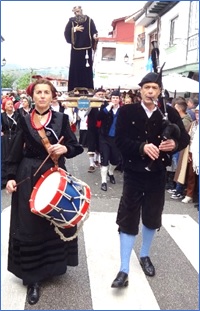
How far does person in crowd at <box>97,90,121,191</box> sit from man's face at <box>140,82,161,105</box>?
12.2 feet

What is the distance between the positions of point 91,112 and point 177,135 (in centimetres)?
467

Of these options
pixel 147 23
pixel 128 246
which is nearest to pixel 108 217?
pixel 128 246

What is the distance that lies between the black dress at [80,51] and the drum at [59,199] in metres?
4.82

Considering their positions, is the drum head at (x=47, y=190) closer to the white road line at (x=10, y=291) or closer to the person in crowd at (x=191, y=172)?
the white road line at (x=10, y=291)

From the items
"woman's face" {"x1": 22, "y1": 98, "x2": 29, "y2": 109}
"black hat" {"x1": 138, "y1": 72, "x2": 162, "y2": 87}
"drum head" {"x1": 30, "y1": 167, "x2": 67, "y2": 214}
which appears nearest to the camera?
"drum head" {"x1": 30, "y1": 167, "x2": 67, "y2": 214}

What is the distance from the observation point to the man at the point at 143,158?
3314 millimetres

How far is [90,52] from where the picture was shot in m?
7.49

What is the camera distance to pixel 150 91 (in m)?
3.28

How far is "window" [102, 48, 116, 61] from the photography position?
35.7 metres

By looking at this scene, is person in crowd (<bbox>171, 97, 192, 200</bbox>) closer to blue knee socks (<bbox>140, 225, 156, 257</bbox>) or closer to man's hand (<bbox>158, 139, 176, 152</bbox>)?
blue knee socks (<bbox>140, 225, 156, 257</bbox>)

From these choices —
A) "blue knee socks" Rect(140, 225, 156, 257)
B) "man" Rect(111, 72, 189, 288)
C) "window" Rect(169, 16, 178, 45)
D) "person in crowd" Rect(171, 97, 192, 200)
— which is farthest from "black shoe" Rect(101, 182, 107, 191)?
"window" Rect(169, 16, 178, 45)

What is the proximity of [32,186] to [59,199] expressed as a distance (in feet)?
1.31

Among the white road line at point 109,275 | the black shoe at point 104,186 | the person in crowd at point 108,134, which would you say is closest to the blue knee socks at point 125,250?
the white road line at point 109,275

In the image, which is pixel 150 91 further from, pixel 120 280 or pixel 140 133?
pixel 120 280
